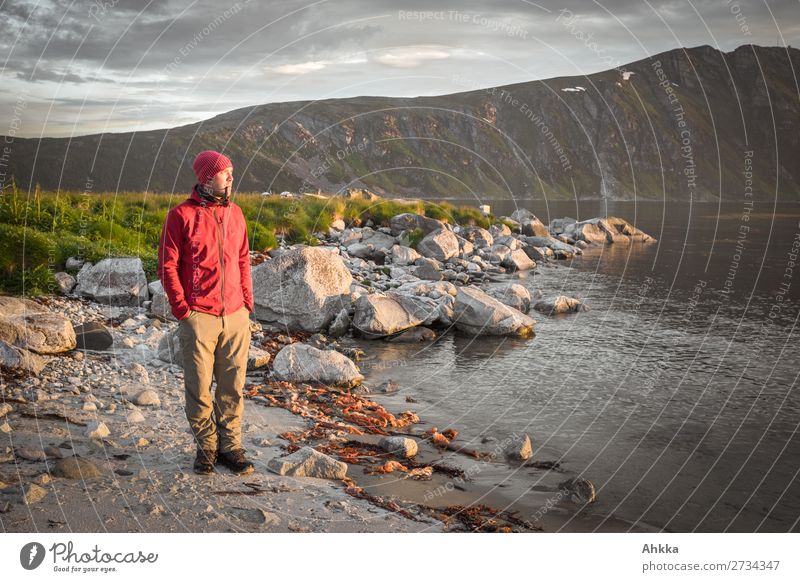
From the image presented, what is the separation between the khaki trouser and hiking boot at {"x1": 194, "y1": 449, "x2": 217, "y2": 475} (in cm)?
Answer: 5

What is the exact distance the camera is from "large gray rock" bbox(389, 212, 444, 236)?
98.6 feet

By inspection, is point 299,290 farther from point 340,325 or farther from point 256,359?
point 256,359

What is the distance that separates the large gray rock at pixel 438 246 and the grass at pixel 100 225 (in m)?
3.83

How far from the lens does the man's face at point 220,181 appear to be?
674cm

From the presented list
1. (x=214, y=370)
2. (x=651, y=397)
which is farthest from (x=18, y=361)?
(x=651, y=397)

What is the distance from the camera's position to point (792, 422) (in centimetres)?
1074

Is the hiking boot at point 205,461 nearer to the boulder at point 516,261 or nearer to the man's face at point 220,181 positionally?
the man's face at point 220,181

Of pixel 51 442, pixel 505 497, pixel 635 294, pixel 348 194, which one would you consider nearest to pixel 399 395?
pixel 505 497

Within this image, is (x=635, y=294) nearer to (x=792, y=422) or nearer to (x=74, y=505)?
(x=792, y=422)

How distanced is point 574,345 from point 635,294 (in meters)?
8.58

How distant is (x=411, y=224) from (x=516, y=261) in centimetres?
483

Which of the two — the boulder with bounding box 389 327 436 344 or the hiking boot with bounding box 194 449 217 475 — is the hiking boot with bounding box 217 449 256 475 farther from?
the boulder with bounding box 389 327 436 344

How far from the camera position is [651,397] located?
11984 millimetres

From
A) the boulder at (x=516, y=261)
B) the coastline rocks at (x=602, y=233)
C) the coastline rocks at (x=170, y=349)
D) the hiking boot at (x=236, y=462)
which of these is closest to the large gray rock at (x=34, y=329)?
the coastline rocks at (x=170, y=349)
